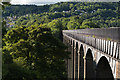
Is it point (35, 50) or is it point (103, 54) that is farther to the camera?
point (35, 50)

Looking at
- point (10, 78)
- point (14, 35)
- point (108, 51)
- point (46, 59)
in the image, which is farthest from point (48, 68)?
point (10, 78)

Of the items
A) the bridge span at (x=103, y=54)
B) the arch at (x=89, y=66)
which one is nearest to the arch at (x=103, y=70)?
the bridge span at (x=103, y=54)

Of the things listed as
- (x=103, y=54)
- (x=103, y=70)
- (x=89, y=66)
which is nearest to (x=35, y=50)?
(x=89, y=66)

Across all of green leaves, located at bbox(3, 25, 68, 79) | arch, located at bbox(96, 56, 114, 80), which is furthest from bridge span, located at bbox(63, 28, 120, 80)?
green leaves, located at bbox(3, 25, 68, 79)

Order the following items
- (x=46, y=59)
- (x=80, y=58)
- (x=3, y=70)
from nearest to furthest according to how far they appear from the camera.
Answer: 1. (x=3, y=70)
2. (x=46, y=59)
3. (x=80, y=58)

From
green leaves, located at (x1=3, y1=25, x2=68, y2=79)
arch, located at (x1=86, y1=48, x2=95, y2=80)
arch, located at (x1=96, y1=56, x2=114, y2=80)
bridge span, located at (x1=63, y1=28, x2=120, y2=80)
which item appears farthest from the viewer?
arch, located at (x1=86, y1=48, x2=95, y2=80)

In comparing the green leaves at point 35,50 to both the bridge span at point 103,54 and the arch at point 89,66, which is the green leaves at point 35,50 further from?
the bridge span at point 103,54

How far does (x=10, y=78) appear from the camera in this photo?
5484 millimetres

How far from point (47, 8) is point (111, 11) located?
54.3 m

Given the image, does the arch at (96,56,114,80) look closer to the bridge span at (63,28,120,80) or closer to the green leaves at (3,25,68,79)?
the bridge span at (63,28,120,80)

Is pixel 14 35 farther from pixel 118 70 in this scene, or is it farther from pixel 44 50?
pixel 118 70

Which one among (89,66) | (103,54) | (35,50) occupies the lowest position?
(89,66)

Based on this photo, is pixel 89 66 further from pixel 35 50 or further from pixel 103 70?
pixel 35 50

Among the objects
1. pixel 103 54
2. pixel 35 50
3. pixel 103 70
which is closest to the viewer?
pixel 103 54
